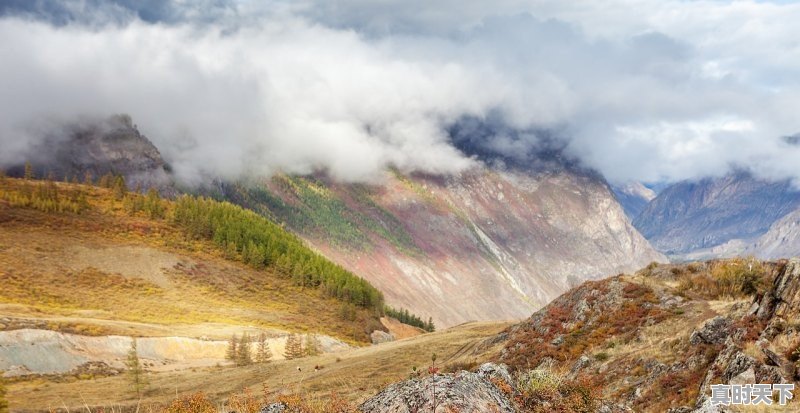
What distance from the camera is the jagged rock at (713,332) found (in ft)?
70.3

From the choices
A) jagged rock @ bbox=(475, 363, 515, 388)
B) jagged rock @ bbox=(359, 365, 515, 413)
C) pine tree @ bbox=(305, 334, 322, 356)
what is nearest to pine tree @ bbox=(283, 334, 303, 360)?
pine tree @ bbox=(305, 334, 322, 356)

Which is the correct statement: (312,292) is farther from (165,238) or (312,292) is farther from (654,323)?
(654,323)

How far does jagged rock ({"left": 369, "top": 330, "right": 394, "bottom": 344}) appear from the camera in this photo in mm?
131725

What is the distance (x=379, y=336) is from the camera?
5330 inches

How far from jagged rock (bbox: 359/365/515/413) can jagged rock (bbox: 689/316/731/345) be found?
13374 millimetres

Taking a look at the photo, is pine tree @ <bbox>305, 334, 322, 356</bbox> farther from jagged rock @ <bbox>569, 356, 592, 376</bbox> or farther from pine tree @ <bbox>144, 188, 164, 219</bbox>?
pine tree @ <bbox>144, 188, 164, 219</bbox>

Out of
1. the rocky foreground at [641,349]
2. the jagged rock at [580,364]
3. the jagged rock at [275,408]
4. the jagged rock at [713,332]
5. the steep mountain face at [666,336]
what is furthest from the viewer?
the jagged rock at [580,364]

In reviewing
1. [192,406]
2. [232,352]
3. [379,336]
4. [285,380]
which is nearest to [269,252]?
[379,336]

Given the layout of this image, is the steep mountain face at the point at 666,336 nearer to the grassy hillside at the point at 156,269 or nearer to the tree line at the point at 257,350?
the tree line at the point at 257,350

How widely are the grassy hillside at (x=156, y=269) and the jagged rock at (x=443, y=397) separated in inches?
3283

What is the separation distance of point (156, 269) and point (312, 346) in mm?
60227

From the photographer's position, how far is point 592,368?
25781 millimetres

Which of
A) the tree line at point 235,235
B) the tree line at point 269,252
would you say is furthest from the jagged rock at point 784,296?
the tree line at point 269,252

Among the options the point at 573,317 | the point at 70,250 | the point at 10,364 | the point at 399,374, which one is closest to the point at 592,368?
the point at 573,317
